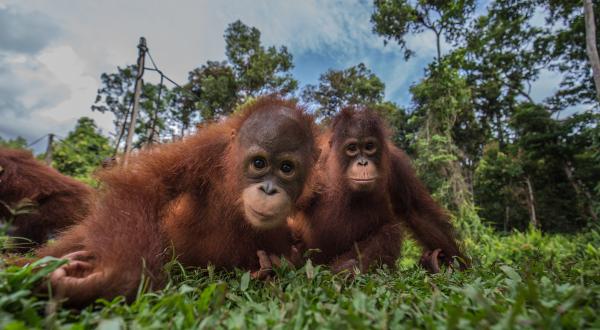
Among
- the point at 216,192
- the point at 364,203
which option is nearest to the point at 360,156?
the point at 364,203

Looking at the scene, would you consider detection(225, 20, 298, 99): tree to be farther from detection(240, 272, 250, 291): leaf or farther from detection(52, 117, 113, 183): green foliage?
detection(240, 272, 250, 291): leaf

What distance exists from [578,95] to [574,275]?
1998cm

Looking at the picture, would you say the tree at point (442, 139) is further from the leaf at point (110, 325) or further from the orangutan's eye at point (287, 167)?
the leaf at point (110, 325)

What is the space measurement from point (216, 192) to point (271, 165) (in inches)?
16.6

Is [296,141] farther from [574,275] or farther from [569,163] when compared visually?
[569,163]

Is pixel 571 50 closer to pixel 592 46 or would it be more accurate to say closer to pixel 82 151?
pixel 592 46

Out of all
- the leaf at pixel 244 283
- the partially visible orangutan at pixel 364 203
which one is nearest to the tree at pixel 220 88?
the partially visible orangutan at pixel 364 203

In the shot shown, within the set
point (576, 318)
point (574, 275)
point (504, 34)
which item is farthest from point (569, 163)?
point (576, 318)

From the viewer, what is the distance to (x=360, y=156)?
2.87 m

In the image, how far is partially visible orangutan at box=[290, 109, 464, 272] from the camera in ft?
9.02

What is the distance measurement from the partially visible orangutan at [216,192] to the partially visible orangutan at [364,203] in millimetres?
563

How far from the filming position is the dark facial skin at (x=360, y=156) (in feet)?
9.00

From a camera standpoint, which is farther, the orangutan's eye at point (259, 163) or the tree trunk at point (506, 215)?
the tree trunk at point (506, 215)

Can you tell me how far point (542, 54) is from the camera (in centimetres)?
1636
